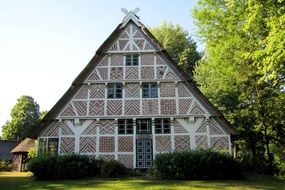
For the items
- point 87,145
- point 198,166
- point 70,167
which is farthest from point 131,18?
point 198,166

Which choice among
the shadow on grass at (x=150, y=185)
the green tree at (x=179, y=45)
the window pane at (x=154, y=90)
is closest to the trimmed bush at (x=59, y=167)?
the shadow on grass at (x=150, y=185)

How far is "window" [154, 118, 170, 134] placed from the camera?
23688 mm

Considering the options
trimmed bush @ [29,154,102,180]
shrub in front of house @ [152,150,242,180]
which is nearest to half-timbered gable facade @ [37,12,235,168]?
trimmed bush @ [29,154,102,180]

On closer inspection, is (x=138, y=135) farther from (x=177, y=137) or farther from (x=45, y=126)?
(x=45, y=126)

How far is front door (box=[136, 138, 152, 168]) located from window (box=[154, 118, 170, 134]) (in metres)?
0.89

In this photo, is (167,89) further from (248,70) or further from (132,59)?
(248,70)

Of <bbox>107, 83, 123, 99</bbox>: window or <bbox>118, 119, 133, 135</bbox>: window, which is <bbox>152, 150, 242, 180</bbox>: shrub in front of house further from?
<bbox>107, 83, 123, 99</bbox>: window

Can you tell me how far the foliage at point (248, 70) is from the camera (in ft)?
50.7

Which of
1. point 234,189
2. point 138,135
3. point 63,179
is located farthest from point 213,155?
point 63,179

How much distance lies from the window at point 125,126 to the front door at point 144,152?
0.94 metres

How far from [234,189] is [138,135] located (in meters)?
9.43

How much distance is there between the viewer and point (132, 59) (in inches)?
980

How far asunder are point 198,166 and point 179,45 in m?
27.9

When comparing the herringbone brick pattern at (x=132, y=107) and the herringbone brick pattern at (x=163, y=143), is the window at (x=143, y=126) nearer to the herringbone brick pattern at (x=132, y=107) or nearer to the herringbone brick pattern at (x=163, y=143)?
the herringbone brick pattern at (x=132, y=107)
